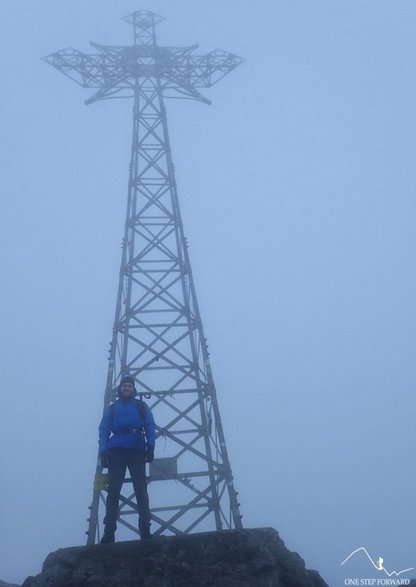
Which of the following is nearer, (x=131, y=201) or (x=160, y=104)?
(x=131, y=201)

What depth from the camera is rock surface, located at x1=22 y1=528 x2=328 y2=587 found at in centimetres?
588

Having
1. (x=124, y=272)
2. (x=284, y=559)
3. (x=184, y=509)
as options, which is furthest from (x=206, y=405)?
(x=284, y=559)

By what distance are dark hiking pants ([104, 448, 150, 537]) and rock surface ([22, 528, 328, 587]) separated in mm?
945

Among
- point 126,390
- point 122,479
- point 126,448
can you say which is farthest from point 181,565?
point 126,390

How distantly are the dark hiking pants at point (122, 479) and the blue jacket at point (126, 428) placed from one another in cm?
10

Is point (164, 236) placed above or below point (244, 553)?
above

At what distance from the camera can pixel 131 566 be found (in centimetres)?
598

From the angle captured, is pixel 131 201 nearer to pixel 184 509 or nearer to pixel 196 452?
pixel 196 452

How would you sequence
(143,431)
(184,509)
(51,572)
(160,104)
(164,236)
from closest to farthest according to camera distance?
(51,572) → (143,431) → (184,509) → (164,236) → (160,104)

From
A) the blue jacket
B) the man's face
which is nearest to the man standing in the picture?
the blue jacket

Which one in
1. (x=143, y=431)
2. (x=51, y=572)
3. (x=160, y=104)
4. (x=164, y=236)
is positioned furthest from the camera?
(x=160, y=104)

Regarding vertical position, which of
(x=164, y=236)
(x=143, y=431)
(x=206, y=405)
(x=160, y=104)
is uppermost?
(x=160, y=104)

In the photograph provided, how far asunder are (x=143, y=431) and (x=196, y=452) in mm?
1834

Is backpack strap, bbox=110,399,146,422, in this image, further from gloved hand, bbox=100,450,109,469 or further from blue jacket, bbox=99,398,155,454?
gloved hand, bbox=100,450,109,469
